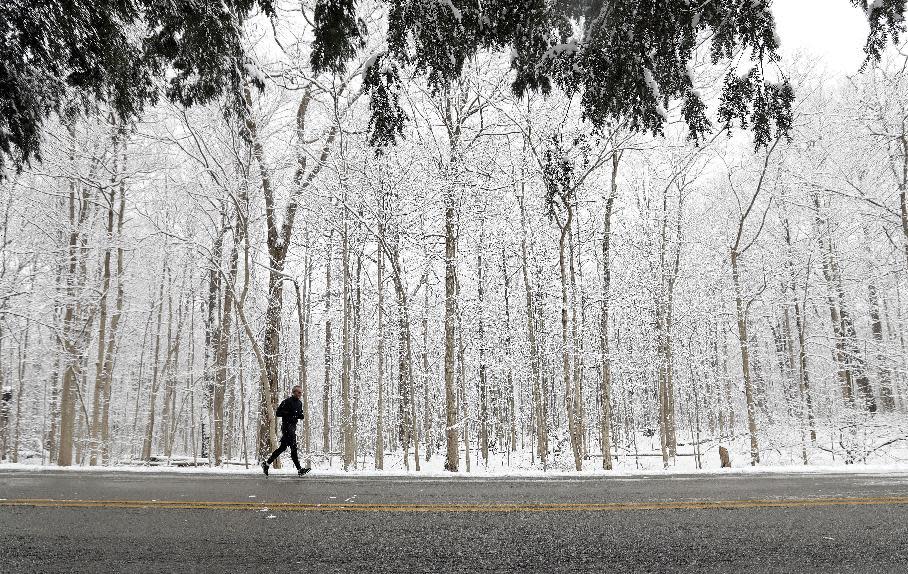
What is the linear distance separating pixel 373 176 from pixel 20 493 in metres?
11.0

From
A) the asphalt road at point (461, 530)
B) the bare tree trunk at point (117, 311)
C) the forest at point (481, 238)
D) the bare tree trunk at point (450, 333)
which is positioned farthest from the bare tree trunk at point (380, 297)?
the asphalt road at point (461, 530)

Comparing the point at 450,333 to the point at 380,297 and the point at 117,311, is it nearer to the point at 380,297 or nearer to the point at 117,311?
the point at 380,297

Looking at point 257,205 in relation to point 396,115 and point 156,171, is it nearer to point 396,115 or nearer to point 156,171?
point 156,171

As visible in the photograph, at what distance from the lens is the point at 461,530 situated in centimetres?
434

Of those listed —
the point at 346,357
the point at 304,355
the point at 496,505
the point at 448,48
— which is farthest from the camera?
the point at 304,355

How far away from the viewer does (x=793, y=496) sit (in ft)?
19.9

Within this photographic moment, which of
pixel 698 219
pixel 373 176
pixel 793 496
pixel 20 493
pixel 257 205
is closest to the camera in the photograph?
pixel 793 496

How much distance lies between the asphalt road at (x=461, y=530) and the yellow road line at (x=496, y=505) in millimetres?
20

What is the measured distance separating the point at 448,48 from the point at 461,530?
12.8ft

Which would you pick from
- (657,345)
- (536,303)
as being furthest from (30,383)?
(657,345)

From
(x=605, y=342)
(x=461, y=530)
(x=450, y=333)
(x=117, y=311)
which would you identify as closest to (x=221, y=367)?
(x=117, y=311)

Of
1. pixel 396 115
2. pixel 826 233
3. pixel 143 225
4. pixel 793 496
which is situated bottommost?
pixel 793 496

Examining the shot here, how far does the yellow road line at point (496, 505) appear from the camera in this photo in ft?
17.4

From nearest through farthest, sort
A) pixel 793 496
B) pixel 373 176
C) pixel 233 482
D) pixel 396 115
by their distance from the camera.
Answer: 1. pixel 396 115
2. pixel 793 496
3. pixel 233 482
4. pixel 373 176
